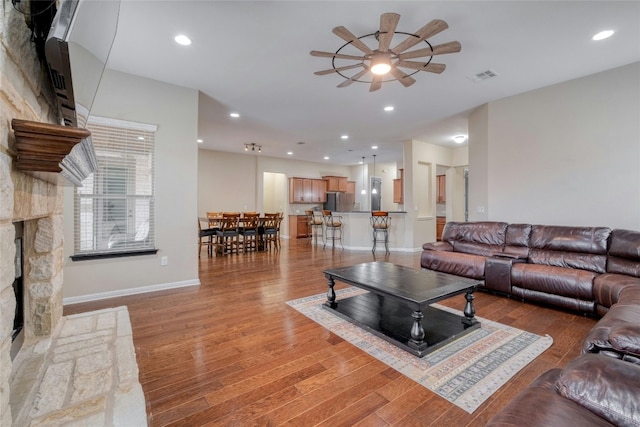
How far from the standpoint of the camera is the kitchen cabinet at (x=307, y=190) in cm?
988

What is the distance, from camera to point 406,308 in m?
3.01

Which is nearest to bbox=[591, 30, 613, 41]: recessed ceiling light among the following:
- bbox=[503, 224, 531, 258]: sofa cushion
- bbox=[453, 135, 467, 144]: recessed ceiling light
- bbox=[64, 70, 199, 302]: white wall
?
bbox=[503, 224, 531, 258]: sofa cushion

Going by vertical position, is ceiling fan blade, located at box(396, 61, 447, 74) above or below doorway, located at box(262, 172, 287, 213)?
above

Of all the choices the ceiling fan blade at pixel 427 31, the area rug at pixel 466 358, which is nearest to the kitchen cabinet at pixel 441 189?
the area rug at pixel 466 358

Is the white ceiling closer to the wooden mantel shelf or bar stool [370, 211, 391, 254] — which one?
the wooden mantel shelf

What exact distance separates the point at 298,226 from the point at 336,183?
2323 mm

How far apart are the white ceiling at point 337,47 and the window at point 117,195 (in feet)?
2.62

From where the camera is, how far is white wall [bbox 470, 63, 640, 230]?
352 centimetres

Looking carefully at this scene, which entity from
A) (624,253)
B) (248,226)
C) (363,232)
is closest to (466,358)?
(624,253)

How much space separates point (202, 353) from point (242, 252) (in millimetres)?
4882

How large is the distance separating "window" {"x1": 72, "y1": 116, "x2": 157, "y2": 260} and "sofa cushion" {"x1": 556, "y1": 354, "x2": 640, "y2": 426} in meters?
4.26

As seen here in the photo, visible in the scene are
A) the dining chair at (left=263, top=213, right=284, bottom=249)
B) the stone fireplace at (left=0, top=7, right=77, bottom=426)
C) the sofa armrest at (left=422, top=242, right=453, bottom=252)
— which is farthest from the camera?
the dining chair at (left=263, top=213, right=284, bottom=249)

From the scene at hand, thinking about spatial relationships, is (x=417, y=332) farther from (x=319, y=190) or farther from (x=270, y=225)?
A: (x=319, y=190)

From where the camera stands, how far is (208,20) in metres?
2.57
